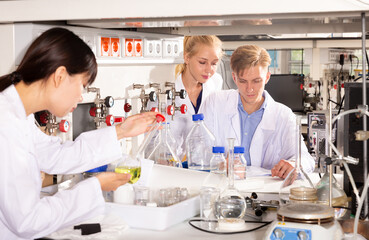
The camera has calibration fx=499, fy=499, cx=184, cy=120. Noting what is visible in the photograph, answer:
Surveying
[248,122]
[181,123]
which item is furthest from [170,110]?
[248,122]

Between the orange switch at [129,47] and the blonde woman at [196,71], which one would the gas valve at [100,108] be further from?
the blonde woman at [196,71]

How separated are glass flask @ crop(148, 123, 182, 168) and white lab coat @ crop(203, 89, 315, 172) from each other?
1.04 meters

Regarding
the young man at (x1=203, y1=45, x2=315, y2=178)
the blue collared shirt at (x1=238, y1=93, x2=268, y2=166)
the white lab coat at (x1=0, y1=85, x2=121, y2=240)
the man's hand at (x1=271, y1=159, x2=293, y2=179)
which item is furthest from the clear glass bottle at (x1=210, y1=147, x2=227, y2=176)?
the blue collared shirt at (x1=238, y1=93, x2=268, y2=166)

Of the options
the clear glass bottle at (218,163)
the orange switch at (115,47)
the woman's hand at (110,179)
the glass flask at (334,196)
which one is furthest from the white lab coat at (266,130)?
the woman's hand at (110,179)

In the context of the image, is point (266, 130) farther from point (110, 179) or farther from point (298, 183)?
point (110, 179)

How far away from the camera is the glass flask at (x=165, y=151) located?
2373 mm

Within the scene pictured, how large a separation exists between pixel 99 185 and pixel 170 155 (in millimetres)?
838

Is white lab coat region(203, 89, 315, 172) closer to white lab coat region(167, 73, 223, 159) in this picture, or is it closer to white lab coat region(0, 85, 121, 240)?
white lab coat region(167, 73, 223, 159)

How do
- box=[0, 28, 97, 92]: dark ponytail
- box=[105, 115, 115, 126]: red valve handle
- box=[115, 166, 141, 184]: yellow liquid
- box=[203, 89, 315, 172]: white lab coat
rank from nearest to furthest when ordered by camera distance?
1. box=[0, 28, 97, 92]: dark ponytail
2. box=[115, 166, 141, 184]: yellow liquid
3. box=[105, 115, 115, 126]: red valve handle
4. box=[203, 89, 315, 172]: white lab coat

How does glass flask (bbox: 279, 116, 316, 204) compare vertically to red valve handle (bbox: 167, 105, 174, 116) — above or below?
below

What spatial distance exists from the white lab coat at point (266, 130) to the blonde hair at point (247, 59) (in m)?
0.22

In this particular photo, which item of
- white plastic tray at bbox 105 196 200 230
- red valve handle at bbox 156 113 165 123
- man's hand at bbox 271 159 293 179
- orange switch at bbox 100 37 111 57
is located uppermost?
orange switch at bbox 100 37 111 57

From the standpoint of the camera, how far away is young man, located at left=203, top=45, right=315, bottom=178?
11.1 feet

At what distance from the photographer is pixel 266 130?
3.41 m
